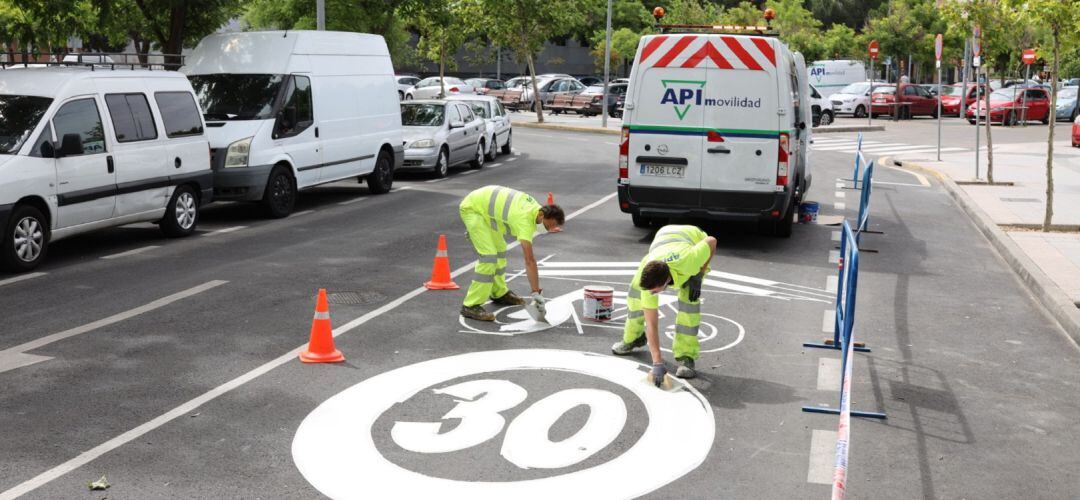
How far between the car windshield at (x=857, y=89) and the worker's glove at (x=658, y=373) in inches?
1725

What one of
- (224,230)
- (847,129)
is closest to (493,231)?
(224,230)

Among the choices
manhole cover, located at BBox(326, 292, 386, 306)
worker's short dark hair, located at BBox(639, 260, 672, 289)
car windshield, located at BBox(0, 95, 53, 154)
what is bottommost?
manhole cover, located at BBox(326, 292, 386, 306)

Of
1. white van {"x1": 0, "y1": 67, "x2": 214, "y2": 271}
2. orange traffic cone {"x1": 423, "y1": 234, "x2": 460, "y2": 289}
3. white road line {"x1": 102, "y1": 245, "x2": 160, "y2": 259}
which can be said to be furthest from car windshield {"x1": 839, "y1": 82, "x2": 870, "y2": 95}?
orange traffic cone {"x1": 423, "y1": 234, "x2": 460, "y2": 289}

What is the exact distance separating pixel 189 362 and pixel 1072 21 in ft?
41.7

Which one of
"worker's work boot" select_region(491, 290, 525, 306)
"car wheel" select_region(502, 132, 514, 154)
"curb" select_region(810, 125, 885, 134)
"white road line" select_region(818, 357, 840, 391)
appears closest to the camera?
"white road line" select_region(818, 357, 840, 391)

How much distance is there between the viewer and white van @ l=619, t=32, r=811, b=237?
43.2 ft

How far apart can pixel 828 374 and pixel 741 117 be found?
5.78m

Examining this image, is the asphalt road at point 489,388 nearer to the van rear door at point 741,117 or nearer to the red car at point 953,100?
the van rear door at point 741,117

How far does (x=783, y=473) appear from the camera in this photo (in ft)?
19.7

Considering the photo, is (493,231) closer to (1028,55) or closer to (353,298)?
(353,298)

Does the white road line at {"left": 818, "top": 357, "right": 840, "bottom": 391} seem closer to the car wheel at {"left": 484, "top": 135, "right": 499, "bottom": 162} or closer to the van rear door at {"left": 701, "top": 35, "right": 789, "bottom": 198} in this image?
the van rear door at {"left": 701, "top": 35, "right": 789, "bottom": 198}

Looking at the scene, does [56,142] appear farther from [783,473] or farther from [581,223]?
[783,473]

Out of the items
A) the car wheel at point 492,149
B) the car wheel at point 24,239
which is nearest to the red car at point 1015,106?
the car wheel at point 492,149

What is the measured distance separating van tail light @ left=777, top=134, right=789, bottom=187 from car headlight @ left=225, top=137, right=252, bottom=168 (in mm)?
7362
